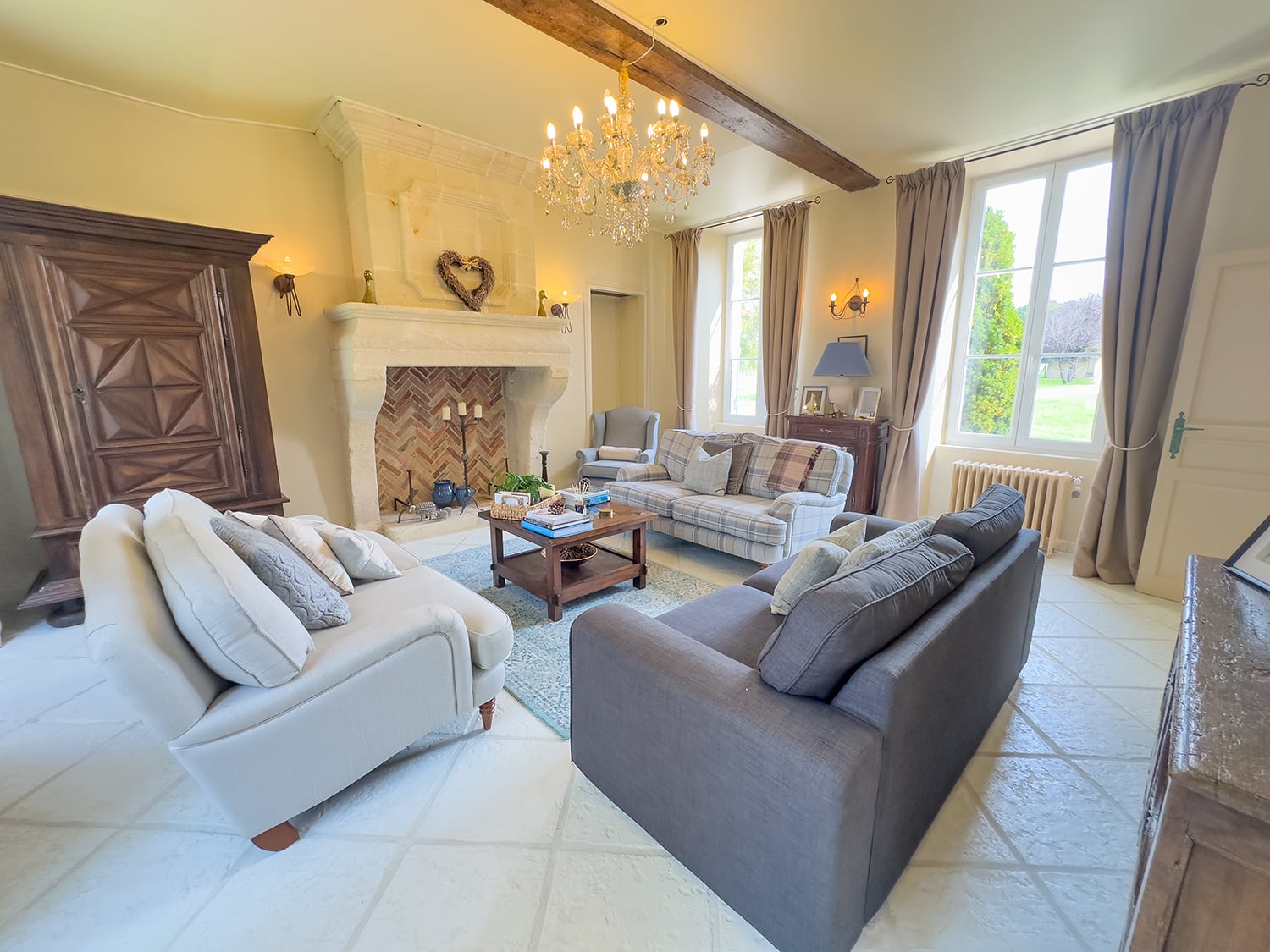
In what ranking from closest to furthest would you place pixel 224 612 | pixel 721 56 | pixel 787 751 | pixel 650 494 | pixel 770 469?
pixel 787 751
pixel 224 612
pixel 721 56
pixel 770 469
pixel 650 494

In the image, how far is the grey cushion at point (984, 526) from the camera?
156 cm

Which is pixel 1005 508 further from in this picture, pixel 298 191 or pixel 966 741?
pixel 298 191

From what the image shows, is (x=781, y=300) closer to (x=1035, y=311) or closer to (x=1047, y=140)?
(x=1035, y=311)

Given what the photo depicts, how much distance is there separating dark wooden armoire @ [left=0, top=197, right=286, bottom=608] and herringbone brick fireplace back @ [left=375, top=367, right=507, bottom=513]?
117 cm

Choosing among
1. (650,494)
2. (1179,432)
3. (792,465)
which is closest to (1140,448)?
(1179,432)

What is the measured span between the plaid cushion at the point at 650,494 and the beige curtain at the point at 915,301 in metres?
1.83

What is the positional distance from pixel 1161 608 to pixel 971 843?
2.48 meters

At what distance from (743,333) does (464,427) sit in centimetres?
319

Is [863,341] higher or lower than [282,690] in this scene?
higher

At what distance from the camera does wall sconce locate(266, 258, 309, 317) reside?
11.4 ft

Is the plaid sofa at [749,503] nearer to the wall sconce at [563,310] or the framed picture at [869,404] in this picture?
the framed picture at [869,404]

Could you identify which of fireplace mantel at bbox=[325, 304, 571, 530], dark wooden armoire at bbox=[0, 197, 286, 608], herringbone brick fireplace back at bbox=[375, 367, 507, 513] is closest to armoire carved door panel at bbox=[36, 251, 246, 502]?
dark wooden armoire at bbox=[0, 197, 286, 608]

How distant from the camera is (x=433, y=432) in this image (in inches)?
179

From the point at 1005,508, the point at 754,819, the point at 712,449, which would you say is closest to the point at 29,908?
the point at 754,819
